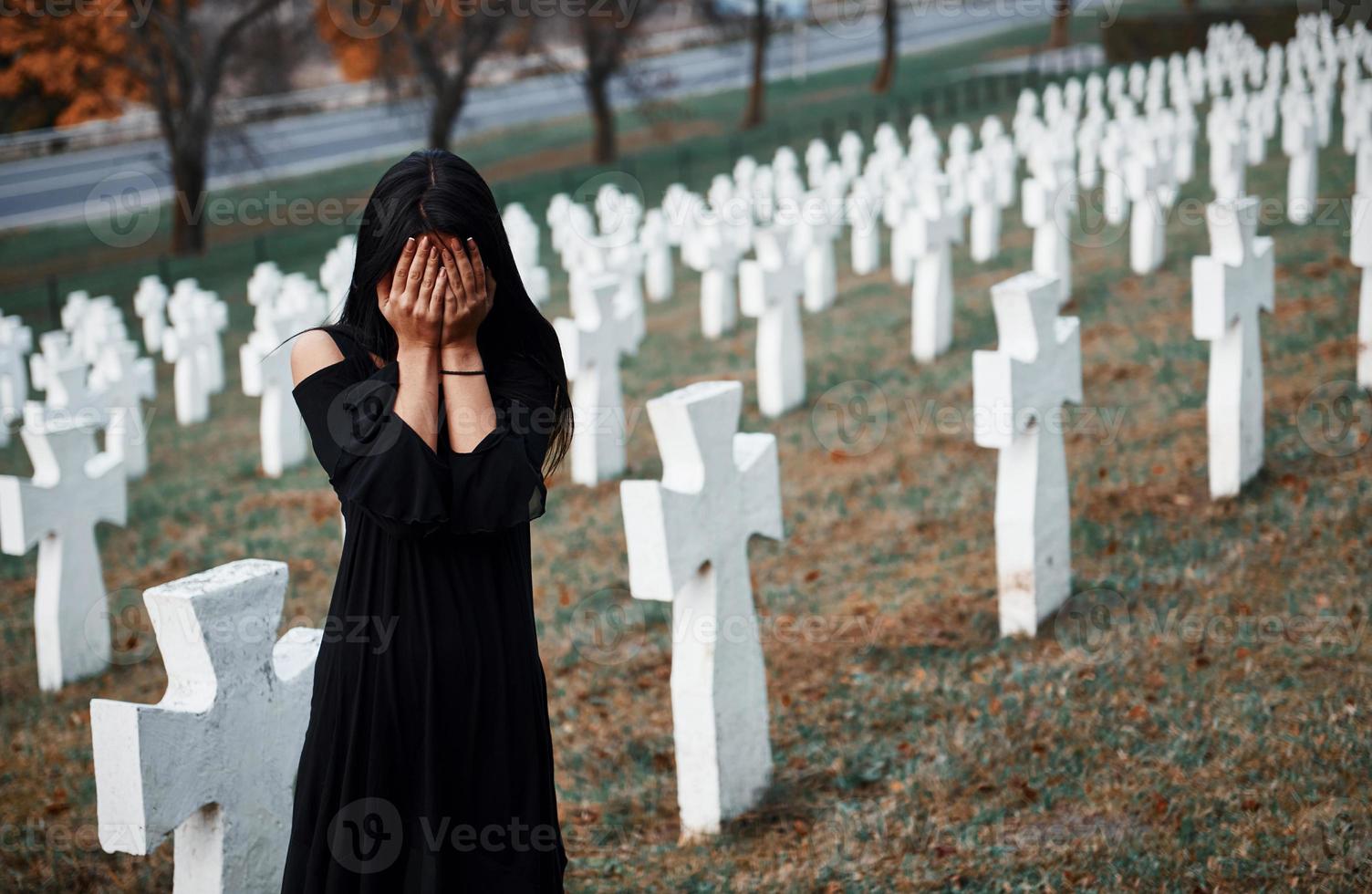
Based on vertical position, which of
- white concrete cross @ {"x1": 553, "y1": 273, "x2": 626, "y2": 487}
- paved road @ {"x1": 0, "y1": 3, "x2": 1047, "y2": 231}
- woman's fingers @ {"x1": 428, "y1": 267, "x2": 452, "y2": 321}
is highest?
paved road @ {"x1": 0, "y1": 3, "x2": 1047, "y2": 231}

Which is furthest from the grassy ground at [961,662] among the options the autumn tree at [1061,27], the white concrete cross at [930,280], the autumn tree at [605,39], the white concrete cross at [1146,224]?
the autumn tree at [1061,27]

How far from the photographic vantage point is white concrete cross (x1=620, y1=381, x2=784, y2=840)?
162 inches

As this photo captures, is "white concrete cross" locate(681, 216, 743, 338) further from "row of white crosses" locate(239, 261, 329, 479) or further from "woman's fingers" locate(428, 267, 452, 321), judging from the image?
"woman's fingers" locate(428, 267, 452, 321)

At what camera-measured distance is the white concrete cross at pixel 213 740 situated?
2.99 metres

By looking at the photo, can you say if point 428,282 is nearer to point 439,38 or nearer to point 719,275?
point 719,275

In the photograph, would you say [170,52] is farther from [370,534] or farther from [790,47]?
[790,47]

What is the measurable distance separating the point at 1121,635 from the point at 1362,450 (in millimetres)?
2253

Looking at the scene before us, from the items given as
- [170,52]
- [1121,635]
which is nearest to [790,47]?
[170,52]

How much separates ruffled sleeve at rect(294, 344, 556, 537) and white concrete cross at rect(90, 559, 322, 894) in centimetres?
56

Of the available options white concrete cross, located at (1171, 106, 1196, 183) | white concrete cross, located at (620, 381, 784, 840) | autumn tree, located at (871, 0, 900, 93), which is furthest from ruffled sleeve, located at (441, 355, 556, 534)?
autumn tree, located at (871, 0, 900, 93)

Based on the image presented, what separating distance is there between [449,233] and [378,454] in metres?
0.44

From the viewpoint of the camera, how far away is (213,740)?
3152mm

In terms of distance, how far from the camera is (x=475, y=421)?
107 inches

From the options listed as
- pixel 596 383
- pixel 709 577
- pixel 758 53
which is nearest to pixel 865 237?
pixel 596 383
